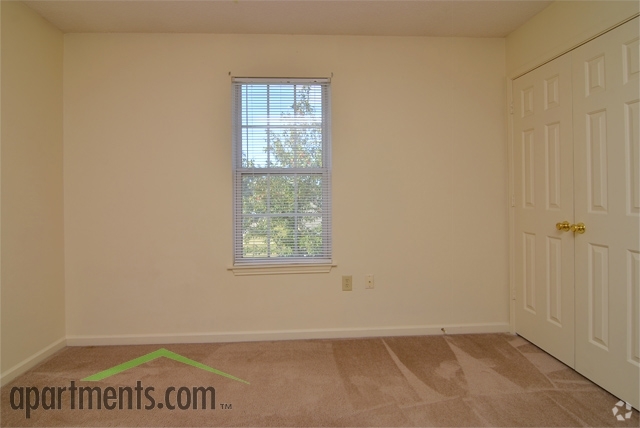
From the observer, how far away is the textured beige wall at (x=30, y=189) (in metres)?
1.96

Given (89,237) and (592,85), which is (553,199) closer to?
(592,85)

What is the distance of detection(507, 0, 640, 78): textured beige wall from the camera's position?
5.69 ft

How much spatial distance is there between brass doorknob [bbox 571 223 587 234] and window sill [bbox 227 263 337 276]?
64.4 inches

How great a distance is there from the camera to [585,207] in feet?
6.22

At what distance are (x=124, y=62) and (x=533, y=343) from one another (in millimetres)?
3871

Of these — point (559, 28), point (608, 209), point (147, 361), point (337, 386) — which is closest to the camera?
point (608, 209)

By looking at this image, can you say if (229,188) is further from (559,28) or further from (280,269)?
(559,28)

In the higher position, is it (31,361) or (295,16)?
(295,16)

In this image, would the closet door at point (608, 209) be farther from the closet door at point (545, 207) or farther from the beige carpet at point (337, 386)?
the beige carpet at point (337, 386)

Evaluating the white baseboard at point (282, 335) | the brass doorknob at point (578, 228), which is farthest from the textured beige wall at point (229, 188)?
the brass doorknob at point (578, 228)

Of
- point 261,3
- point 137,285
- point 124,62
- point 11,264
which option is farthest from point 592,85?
point 11,264

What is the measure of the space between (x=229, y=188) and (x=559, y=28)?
2.60 m

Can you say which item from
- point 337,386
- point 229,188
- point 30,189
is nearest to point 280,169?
point 229,188

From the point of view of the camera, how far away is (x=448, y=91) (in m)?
2.57
